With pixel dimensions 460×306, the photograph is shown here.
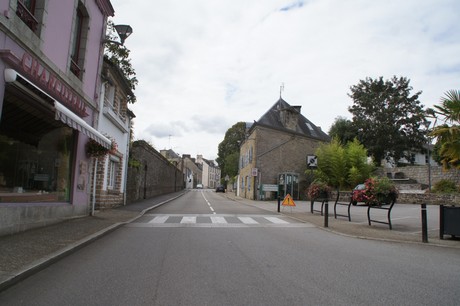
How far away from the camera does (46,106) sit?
9.02m

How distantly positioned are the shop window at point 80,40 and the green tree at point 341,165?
1045 inches

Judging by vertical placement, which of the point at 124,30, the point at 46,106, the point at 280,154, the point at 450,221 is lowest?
the point at 450,221

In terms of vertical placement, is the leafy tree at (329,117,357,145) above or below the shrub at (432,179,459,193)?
above

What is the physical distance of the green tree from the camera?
3450cm

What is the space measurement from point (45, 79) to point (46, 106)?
669 mm

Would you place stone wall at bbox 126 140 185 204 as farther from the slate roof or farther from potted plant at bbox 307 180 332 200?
the slate roof

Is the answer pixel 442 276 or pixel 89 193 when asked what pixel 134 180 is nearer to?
pixel 89 193

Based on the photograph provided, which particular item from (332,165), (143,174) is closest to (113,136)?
(143,174)

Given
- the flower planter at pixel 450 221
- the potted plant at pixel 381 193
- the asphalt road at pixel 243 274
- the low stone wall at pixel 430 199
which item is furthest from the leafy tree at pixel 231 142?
the asphalt road at pixel 243 274

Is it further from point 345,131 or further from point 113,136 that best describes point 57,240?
point 345,131

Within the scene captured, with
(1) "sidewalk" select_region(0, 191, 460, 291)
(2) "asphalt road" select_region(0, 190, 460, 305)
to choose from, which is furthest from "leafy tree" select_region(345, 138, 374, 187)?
(2) "asphalt road" select_region(0, 190, 460, 305)

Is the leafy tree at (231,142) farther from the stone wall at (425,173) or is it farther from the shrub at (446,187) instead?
the shrub at (446,187)

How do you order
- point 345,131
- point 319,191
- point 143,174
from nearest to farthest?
1. point 319,191
2. point 143,174
3. point 345,131

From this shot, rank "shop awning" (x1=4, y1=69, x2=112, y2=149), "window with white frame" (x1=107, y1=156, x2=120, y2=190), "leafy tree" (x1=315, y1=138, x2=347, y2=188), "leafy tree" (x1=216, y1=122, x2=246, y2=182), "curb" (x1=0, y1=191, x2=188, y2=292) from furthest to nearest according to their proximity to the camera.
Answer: "leafy tree" (x1=216, y1=122, x2=246, y2=182), "leafy tree" (x1=315, y1=138, x2=347, y2=188), "window with white frame" (x1=107, y1=156, x2=120, y2=190), "shop awning" (x1=4, y1=69, x2=112, y2=149), "curb" (x1=0, y1=191, x2=188, y2=292)
